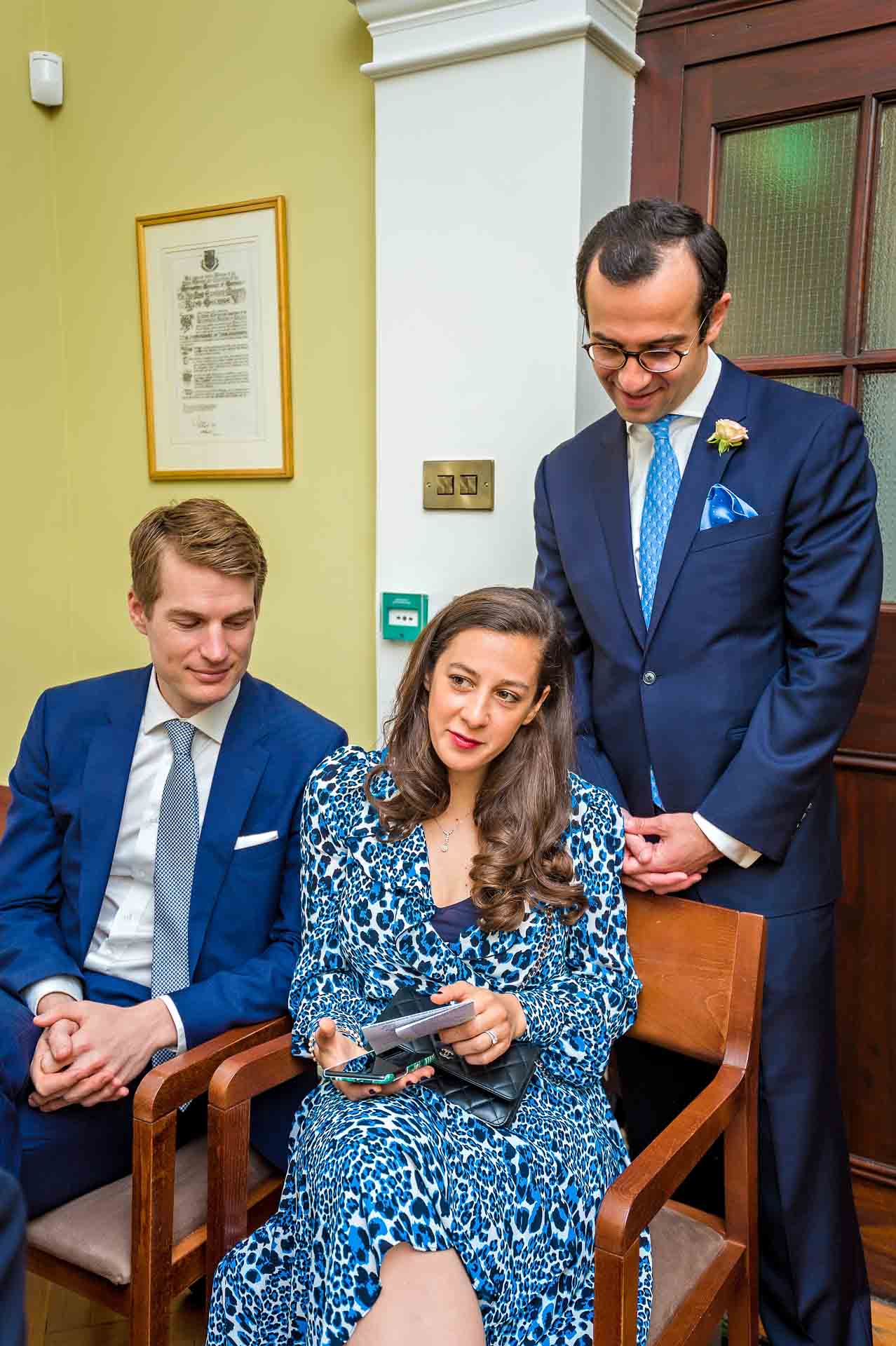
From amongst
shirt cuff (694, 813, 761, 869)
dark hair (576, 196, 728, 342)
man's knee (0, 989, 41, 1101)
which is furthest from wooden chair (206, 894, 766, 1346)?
dark hair (576, 196, 728, 342)

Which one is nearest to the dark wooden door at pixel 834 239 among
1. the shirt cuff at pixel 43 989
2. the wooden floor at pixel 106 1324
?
the wooden floor at pixel 106 1324

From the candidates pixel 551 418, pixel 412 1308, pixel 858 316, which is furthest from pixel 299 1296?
pixel 858 316

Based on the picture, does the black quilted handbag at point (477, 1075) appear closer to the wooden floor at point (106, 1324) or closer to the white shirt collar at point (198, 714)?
the white shirt collar at point (198, 714)

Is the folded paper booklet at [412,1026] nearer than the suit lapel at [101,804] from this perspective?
Yes

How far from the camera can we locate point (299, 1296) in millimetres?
1431

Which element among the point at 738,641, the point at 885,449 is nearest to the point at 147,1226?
the point at 738,641

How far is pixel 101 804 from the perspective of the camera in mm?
1812

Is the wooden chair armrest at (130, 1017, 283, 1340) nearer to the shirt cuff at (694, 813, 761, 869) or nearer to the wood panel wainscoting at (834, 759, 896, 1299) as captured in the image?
the shirt cuff at (694, 813, 761, 869)

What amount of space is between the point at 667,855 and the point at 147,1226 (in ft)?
2.99

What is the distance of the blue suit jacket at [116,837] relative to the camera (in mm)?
1787

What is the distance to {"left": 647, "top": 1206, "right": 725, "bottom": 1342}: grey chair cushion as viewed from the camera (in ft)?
4.87

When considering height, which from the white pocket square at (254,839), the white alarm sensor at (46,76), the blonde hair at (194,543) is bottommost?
the white pocket square at (254,839)

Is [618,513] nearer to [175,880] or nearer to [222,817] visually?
[222,817]

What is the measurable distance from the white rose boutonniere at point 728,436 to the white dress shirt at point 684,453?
54 millimetres
